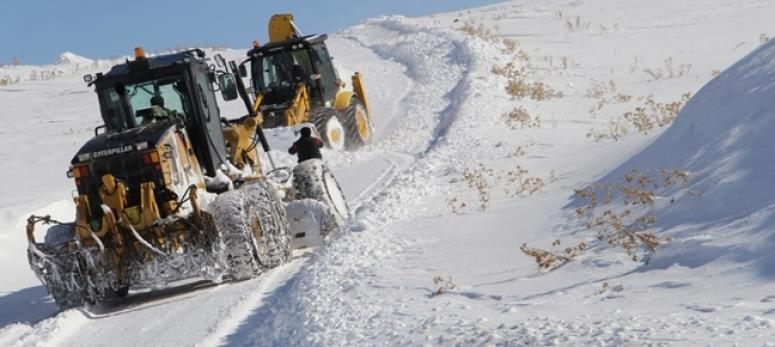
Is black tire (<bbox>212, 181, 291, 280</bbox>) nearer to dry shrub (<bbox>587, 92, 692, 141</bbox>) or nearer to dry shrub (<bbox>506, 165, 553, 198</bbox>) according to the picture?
dry shrub (<bbox>506, 165, 553, 198</bbox>)

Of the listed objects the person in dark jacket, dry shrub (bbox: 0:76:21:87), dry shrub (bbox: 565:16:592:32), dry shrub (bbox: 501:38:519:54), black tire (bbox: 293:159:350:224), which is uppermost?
dry shrub (bbox: 0:76:21:87)

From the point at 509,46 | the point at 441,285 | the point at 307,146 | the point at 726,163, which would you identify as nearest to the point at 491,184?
the point at 307,146

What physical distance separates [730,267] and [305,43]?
14279 millimetres

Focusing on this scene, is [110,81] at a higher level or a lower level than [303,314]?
higher

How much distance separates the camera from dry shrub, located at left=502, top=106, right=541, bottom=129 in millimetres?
17953

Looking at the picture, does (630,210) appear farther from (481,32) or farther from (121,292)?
(481,32)

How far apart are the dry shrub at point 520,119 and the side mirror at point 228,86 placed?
302 inches

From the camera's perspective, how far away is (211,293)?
9.55m

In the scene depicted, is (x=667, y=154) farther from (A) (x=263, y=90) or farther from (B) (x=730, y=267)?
(A) (x=263, y=90)

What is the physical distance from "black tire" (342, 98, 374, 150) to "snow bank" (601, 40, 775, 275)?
31.4 ft

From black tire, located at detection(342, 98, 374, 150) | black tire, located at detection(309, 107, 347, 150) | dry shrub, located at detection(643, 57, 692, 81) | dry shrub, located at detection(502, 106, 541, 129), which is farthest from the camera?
dry shrub, located at detection(643, 57, 692, 81)

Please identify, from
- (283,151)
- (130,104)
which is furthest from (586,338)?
(283,151)

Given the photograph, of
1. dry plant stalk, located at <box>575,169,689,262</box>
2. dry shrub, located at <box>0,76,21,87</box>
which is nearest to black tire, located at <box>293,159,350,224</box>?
dry plant stalk, located at <box>575,169,689,262</box>

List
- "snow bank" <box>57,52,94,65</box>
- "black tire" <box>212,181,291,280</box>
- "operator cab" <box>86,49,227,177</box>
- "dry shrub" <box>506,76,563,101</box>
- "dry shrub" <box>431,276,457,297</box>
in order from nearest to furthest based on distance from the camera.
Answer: "dry shrub" <box>431,276,457,297</box> → "black tire" <box>212,181,291,280</box> → "operator cab" <box>86,49,227,177</box> → "dry shrub" <box>506,76,563,101</box> → "snow bank" <box>57,52,94,65</box>
